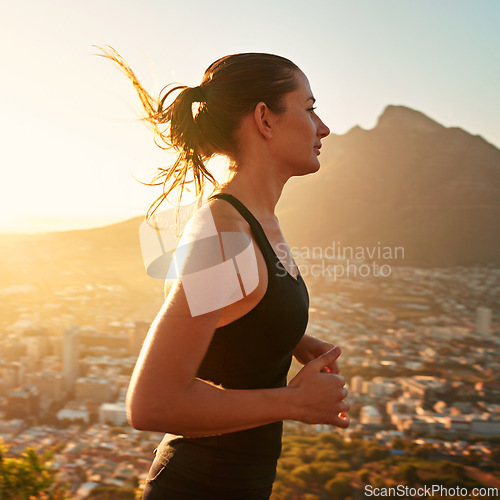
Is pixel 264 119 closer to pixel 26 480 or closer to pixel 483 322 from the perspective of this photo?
pixel 26 480

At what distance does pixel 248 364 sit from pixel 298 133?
0.45 meters

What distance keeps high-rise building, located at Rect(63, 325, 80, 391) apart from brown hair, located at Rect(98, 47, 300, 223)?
7252mm

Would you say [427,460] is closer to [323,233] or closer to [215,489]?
[215,489]

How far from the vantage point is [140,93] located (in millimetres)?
987

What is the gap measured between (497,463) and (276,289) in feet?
19.3

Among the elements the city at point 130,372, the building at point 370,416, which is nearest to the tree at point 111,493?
the city at point 130,372

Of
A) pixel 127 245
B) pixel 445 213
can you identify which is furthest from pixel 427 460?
pixel 445 213

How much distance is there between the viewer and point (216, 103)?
885 millimetres

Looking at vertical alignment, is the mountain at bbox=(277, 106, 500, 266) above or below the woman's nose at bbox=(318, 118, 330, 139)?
above

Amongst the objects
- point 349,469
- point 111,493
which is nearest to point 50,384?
point 111,493

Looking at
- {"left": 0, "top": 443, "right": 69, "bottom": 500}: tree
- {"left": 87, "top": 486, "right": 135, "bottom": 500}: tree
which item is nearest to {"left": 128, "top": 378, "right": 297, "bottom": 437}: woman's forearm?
{"left": 0, "top": 443, "right": 69, "bottom": 500}: tree

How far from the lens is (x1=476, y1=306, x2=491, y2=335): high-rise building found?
16.5 meters

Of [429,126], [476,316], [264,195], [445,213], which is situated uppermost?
[429,126]

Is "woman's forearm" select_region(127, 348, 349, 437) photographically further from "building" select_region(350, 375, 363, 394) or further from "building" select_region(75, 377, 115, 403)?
"building" select_region(350, 375, 363, 394)
